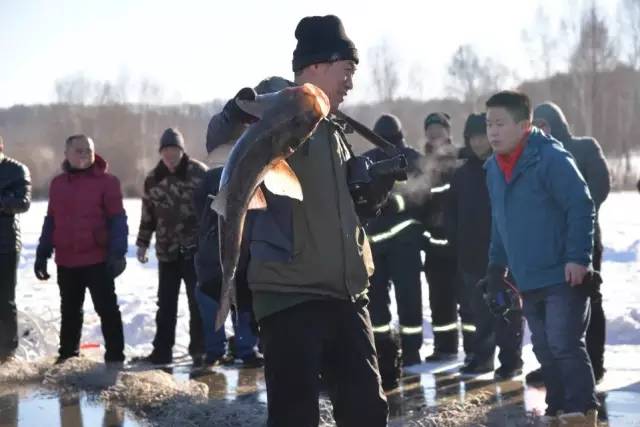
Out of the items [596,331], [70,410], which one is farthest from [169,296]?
[596,331]

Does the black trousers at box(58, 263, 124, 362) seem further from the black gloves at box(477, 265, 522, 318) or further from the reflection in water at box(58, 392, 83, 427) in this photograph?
the black gloves at box(477, 265, 522, 318)

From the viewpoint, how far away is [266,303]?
3.44m

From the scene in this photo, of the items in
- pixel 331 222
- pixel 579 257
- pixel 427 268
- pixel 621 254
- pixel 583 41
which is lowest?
pixel 621 254

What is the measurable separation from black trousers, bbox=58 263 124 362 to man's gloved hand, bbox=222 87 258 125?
4.57m

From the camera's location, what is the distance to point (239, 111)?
3.31 meters

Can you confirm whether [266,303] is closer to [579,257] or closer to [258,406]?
[579,257]

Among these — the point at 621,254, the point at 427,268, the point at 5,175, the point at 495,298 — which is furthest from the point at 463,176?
the point at 621,254

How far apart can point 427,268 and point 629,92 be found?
51767mm

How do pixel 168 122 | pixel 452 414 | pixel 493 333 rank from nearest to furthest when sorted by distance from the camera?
pixel 452 414, pixel 493 333, pixel 168 122

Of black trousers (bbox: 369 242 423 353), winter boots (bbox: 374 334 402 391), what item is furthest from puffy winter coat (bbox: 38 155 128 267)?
winter boots (bbox: 374 334 402 391)

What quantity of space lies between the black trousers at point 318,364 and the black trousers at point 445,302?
4.07 meters

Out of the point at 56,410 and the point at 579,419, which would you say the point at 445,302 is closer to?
the point at 579,419

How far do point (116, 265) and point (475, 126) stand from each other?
3182 millimetres

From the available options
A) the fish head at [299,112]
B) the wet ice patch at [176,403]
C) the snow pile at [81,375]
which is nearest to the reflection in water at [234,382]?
the wet ice patch at [176,403]
